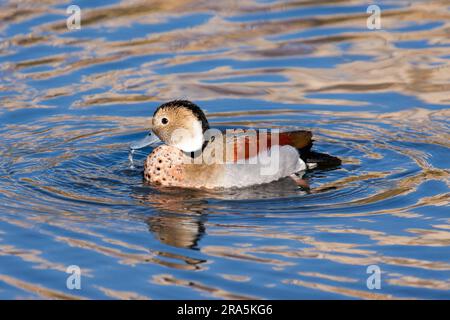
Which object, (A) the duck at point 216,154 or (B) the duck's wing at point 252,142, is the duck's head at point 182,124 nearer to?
(A) the duck at point 216,154

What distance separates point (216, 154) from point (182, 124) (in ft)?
1.68

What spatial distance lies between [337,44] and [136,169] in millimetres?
4746

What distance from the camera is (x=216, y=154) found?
34.9 feet

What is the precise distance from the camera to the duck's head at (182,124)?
424 inches

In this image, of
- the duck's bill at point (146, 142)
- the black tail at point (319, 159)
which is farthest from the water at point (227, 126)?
the duck's bill at point (146, 142)

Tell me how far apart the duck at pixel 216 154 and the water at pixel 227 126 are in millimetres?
214

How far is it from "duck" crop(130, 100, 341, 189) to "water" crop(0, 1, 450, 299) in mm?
214

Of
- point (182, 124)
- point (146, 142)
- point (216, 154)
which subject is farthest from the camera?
point (146, 142)

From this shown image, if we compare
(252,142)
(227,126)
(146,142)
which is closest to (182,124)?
(146,142)

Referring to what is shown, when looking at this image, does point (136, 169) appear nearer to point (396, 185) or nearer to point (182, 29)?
point (396, 185)

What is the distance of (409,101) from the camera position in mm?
12828

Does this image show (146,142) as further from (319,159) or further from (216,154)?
(319,159)

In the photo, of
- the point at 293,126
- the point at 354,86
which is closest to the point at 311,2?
the point at 354,86

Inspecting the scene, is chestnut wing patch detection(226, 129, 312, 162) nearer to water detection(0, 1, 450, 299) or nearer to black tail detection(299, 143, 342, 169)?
black tail detection(299, 143, 342, 169)
